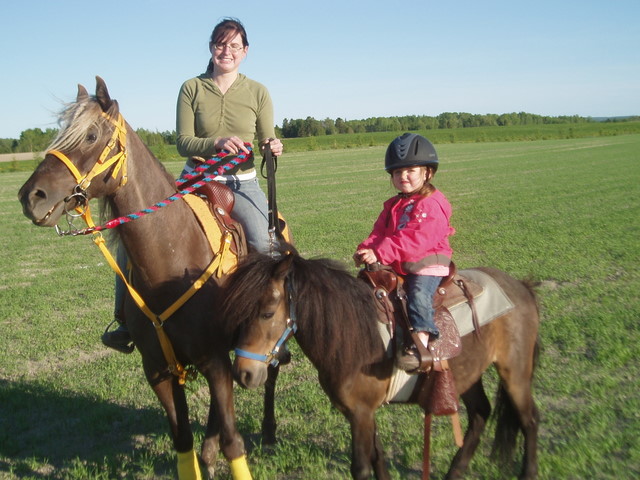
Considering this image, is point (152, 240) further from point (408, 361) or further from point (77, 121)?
point (408, 361)

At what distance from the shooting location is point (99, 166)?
2.82m

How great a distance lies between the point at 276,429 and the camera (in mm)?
4504

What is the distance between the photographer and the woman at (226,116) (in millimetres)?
3826

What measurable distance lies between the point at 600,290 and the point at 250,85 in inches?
248

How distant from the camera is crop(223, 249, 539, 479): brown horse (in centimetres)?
283

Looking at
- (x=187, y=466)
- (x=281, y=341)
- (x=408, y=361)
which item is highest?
(x=281, y=341)

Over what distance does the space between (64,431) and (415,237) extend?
12.0 ft

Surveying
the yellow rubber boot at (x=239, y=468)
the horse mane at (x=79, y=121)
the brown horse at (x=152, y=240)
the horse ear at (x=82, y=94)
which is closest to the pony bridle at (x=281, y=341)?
the brown horse at (x=152, y=240)

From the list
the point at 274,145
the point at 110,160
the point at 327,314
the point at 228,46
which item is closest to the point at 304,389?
the point at 327,314

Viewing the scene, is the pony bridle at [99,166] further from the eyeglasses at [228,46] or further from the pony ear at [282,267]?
the eyeglasses at [228,46]

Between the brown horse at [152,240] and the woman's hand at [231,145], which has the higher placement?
the woman's hand at [231,145]

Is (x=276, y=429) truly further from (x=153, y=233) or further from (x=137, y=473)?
(x=153, y=233)

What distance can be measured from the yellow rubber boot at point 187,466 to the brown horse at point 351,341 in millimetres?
1245

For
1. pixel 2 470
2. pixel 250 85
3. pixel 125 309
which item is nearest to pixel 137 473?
pixel 2 470
